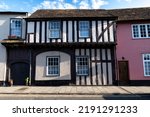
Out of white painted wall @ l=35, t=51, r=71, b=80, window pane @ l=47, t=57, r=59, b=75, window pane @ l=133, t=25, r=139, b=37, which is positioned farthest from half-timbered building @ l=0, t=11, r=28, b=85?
window pane @ l=133, t=25, r=139, b=37

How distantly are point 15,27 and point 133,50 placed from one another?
1151 centimetres

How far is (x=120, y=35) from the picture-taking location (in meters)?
16.4

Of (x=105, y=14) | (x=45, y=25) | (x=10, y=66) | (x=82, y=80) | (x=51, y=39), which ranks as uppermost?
(x=105, y=14)

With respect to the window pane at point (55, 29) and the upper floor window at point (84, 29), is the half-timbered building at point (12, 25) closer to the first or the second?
the window pane at point (55, 29)

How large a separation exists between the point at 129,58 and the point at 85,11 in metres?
6.58

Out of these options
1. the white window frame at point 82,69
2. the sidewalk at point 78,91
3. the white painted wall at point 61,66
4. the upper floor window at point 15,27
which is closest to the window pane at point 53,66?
the white painted wall at point 61,66

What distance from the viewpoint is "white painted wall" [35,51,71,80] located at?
15.4 meters

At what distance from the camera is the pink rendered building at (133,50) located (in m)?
15.7

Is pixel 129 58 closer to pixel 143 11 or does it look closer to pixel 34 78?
pixel 143 11

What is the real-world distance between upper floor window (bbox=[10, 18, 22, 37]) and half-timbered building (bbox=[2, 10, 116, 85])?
92 cm

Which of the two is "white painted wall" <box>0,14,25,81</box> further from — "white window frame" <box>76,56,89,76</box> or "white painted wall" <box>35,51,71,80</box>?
"white window frame" <box>76,56,89,76</box>

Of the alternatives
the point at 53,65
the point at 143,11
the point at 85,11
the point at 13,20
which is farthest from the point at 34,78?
the point at 143,11

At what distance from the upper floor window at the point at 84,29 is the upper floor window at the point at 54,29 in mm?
2045

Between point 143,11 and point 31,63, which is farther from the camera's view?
point 143,11
